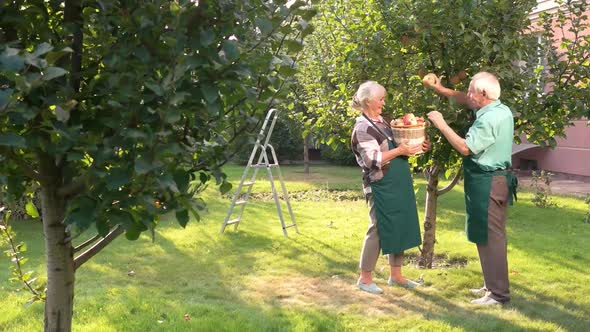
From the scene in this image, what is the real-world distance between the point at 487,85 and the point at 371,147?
109 centimetres

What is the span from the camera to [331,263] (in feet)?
24.3

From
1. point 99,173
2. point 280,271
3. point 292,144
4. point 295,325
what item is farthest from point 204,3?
point 292,144

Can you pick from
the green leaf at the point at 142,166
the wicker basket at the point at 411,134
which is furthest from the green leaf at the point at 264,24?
the wicker basket at the point at 411,134

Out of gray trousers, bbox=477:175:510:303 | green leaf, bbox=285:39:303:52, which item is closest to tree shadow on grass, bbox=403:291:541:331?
gray trousers, bbox=477:175:510:303

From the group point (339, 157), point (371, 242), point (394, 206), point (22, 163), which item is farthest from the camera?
point (339, 157)

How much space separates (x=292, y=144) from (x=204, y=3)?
23530 millimetres

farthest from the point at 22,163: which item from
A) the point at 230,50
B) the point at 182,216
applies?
the point at 230,50

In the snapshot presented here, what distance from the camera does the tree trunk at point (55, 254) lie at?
9.39 feet

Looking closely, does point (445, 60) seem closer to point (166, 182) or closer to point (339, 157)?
point (166, 182)

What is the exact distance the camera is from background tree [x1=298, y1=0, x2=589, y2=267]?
552 cm

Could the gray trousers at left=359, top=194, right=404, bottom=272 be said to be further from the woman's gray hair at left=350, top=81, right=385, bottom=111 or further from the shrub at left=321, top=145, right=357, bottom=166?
the shrub at left=321, top=145, right=357, bottom=166

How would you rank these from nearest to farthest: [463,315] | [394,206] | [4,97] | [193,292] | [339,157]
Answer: [4,97]
[463,315]
[394,206]
[193,292]
[339,157]

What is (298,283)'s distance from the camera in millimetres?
6523

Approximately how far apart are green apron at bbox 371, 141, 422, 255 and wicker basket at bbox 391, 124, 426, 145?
333mm
